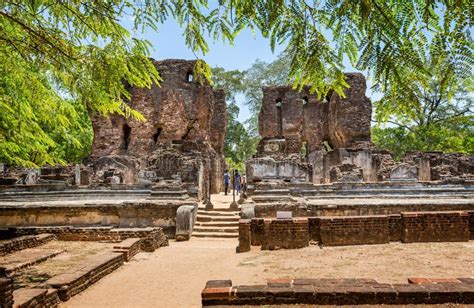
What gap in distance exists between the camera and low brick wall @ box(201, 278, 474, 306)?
330 centimetres

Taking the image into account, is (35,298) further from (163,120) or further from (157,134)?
(157,134)

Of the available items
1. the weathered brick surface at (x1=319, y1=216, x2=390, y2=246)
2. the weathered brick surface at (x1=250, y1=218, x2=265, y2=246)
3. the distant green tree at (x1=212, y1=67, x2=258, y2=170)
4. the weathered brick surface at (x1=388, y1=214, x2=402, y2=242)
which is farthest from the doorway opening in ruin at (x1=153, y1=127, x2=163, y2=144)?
the weathered brick surface at (x1=388, y1=214, x2=402, y2=242)

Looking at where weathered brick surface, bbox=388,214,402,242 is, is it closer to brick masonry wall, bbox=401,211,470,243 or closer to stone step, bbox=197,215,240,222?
brick masonry wall, bbox=401,211,470,243

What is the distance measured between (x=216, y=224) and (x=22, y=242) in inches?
188

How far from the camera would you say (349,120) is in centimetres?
2416

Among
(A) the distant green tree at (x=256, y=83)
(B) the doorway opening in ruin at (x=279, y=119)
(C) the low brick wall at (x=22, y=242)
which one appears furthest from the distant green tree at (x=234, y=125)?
(C) the low brick wall at (x=22, y=242)

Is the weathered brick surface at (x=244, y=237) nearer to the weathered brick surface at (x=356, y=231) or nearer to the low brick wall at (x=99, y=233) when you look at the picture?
the weathered brick surface at (x=356, y=231)

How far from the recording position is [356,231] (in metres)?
7.05

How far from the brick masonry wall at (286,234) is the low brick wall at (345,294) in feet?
11.7

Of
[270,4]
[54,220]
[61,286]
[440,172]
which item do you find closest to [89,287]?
[61,286]

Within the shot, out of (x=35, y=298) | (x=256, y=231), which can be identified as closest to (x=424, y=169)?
(x=256, y=231)

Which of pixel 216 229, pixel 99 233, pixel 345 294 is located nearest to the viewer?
pixel 345 294

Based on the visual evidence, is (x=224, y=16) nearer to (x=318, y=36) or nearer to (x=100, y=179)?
(x=318, y=36)

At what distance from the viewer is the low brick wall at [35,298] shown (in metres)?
3.65
